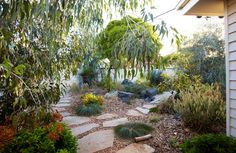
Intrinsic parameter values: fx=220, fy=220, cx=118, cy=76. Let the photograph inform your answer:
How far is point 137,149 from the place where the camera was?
298 centimetres

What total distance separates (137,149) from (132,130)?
498mm

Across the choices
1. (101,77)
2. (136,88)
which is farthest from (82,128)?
(136,88)

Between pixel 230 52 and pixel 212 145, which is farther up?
pixel 230 52

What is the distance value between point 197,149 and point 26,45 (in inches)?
85.2

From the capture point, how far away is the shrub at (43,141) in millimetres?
2342

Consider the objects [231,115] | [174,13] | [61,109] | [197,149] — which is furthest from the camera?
[61,109]

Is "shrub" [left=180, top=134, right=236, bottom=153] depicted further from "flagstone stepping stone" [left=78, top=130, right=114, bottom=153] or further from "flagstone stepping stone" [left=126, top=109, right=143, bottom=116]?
"flagstone stepping stone" [left=126, top=109, right=143, bottom=116]

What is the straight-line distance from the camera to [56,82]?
3.02m

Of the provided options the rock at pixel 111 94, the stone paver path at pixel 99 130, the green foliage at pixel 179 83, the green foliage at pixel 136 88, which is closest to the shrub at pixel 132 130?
the stone paver path at pixel 99 130

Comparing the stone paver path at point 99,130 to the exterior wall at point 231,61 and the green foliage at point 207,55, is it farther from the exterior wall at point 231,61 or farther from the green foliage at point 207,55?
the green foliage at point 207,55

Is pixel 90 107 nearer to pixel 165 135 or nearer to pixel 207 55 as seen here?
pixel 165 135

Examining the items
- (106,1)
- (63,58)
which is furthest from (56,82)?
(106,1)

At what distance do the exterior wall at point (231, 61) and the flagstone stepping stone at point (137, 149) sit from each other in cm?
102

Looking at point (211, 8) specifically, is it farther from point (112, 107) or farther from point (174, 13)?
point (112, 107)
